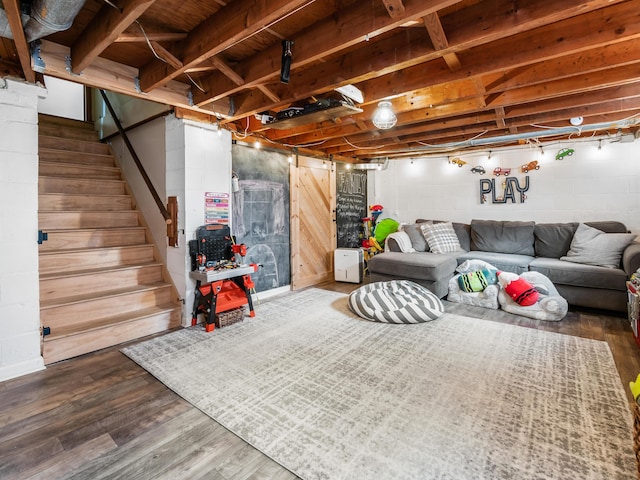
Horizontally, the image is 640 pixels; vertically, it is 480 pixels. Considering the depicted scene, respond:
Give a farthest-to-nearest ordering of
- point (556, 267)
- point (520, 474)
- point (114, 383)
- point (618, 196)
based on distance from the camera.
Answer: point (618, 196)
point (556, 267)
point (114, 383)
point (520, 474)

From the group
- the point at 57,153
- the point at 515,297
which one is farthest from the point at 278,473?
the point at 57,153

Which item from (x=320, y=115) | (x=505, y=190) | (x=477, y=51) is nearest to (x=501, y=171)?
(x=505, y=190)

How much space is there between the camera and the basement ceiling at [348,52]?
5.98 ft

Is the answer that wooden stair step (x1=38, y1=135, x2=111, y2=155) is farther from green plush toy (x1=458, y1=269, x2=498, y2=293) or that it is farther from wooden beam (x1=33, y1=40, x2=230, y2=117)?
green plush toy (x1=458, y1=269, x2=498, y2=293)

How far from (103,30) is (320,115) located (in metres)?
1.72

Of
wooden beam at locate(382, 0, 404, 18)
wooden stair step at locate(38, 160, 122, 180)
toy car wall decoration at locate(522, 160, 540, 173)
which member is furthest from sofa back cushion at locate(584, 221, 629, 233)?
wooden stair step at locate(38, 160, 122, 180)

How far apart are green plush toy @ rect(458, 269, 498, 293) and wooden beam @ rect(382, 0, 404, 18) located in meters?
3.48

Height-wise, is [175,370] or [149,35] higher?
[149,35]

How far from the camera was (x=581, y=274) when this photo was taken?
150 inches

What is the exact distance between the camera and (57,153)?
415 centimetres

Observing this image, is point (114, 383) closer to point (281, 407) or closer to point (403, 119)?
point (281, 407)

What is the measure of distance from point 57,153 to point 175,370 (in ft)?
11.5

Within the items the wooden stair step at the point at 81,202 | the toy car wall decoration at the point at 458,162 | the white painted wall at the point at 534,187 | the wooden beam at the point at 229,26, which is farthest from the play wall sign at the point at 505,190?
A: the wooden stair step at the point at 81,202

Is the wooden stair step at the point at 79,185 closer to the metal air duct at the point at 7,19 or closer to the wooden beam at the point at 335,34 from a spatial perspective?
the metal air duct at the point at 7,19
